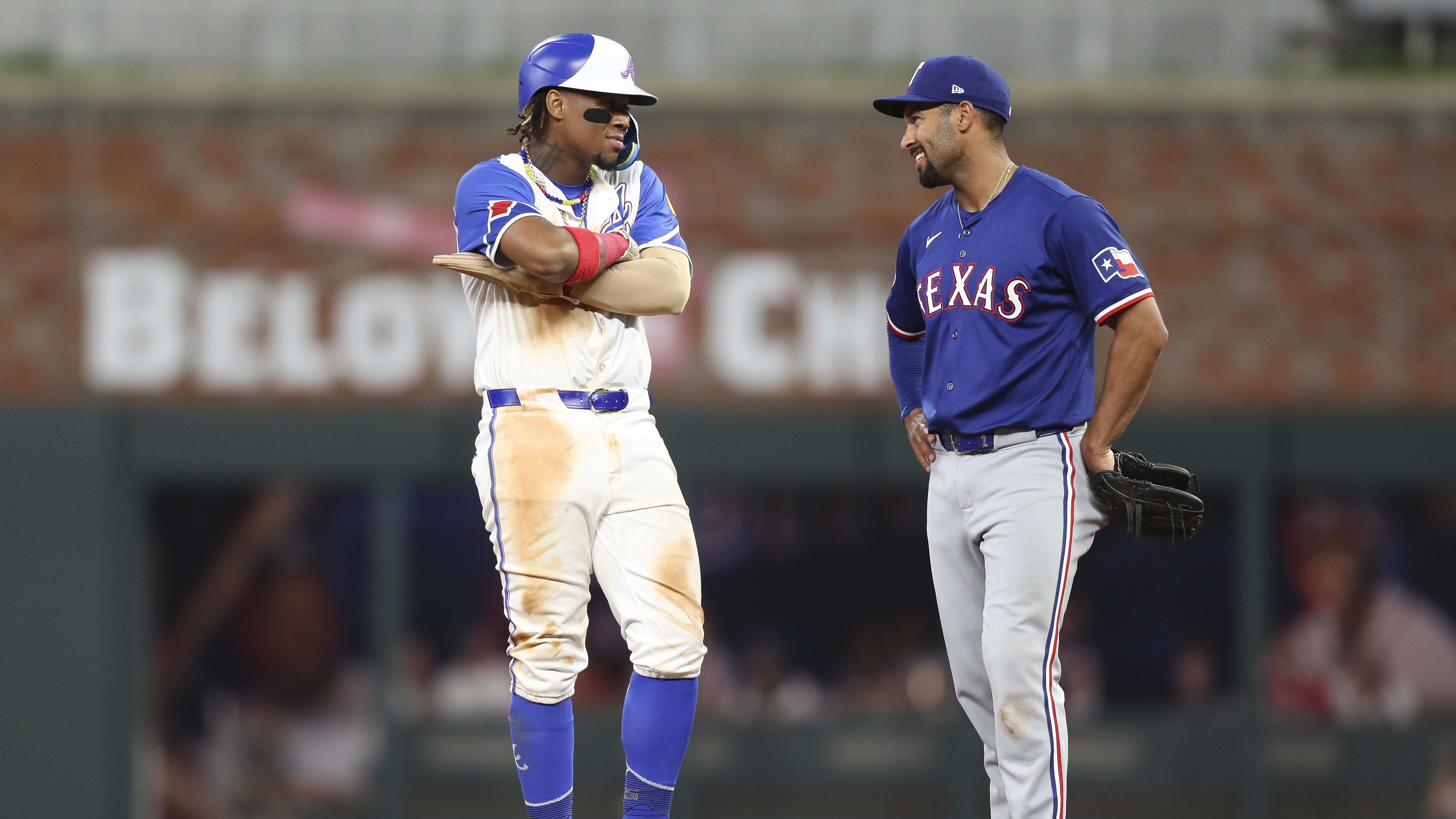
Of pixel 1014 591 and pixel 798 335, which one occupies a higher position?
pixel 798 335

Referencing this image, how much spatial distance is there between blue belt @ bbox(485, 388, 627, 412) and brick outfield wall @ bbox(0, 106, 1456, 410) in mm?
5670

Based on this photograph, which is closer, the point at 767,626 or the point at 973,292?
the point at 973,292

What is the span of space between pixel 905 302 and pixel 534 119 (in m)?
1.10

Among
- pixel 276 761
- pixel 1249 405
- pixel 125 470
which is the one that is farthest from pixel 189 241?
pixel 1249 405

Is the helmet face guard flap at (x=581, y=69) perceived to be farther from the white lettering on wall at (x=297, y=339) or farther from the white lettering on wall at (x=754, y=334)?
the white lettering on wall at (x=297, y=339)

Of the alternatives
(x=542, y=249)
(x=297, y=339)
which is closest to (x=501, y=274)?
(x=542, y=249)

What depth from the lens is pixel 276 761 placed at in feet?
31.9

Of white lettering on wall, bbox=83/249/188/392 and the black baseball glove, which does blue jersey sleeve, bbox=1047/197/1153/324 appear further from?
white lettering on wall, bbox=83/249/188/392

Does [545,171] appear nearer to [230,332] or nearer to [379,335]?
[379,335]

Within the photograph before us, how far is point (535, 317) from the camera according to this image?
3787 mm

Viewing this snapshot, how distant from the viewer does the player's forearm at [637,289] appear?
371cm

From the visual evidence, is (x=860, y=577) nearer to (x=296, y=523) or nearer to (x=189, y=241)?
(x=296, y=523)

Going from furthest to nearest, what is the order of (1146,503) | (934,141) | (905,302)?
(905,302) < (934,141) < (1146,503)

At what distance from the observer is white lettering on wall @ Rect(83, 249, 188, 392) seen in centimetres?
937
